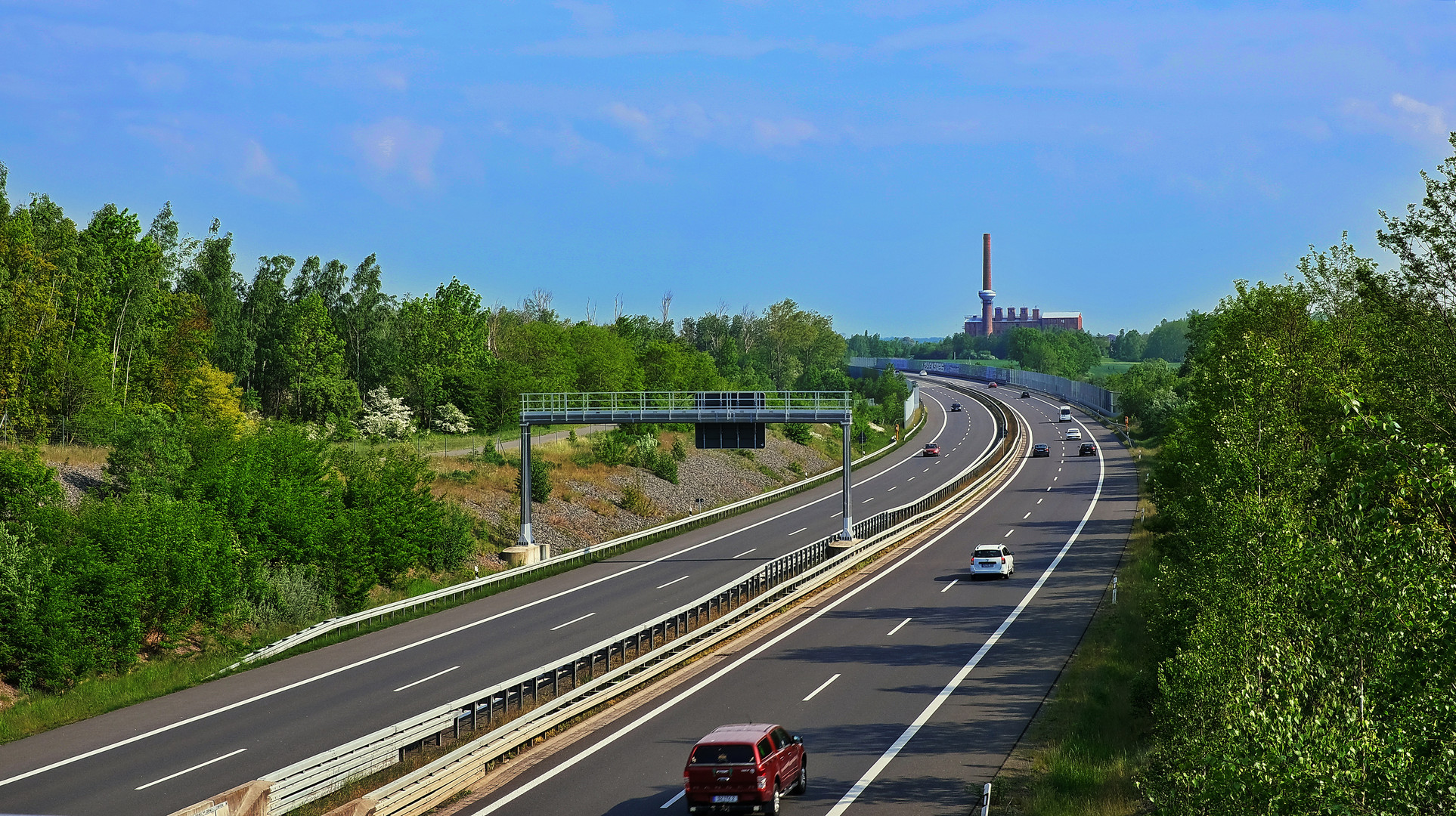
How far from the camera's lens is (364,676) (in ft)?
100

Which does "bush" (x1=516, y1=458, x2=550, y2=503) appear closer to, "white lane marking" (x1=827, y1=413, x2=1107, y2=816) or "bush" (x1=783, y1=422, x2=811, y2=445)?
"white lane marking" (x1=827, y1=413, x2=1107, y2=816)

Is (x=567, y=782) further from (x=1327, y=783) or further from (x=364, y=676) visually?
(x=1327, y=783)

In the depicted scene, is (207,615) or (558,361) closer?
(207,615)

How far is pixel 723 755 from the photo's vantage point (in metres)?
18.9

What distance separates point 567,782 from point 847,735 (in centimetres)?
631

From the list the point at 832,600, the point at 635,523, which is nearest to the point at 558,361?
the point at 635,523

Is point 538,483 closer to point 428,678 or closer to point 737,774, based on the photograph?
point 428,678

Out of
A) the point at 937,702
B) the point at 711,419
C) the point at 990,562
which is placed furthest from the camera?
the point at 711,419

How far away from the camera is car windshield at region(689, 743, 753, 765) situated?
1878cm

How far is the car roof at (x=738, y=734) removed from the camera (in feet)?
63.1

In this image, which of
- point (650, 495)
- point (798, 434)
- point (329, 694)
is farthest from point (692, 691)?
point (798, 434)

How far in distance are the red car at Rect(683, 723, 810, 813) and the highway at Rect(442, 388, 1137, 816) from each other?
937mm

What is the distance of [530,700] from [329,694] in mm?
6208

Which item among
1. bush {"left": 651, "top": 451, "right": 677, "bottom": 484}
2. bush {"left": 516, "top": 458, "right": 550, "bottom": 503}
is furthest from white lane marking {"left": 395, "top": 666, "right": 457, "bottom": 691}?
bush {"left": 651, "top": 451, "right": 677, "bottom": 484}
